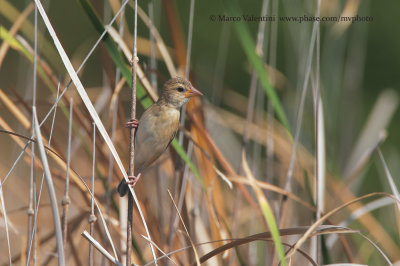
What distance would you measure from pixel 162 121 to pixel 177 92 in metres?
0.14

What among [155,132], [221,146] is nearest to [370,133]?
[221,146]

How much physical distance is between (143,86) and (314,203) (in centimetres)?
77

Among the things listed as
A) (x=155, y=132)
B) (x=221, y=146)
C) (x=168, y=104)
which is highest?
(x=168, y=104)

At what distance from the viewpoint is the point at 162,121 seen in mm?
2291

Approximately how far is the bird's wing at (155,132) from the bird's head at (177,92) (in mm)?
38

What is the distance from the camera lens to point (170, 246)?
2.15m

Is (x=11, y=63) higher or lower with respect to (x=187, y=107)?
higher

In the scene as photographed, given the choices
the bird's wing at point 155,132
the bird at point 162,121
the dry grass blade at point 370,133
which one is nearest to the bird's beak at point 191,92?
Answer: the bird at point 162,121

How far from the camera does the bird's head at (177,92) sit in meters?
2.25

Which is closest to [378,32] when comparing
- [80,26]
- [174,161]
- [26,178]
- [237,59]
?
[237,59]

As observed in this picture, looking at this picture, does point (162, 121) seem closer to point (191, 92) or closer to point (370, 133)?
point (191, 92)

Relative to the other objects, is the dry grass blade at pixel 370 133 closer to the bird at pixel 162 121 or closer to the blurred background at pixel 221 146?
the blurred background at pixel 221 146

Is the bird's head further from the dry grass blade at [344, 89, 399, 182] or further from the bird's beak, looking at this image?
the dry grass blade at [344, 89, 399, 182]

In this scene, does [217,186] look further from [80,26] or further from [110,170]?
[80,26]
